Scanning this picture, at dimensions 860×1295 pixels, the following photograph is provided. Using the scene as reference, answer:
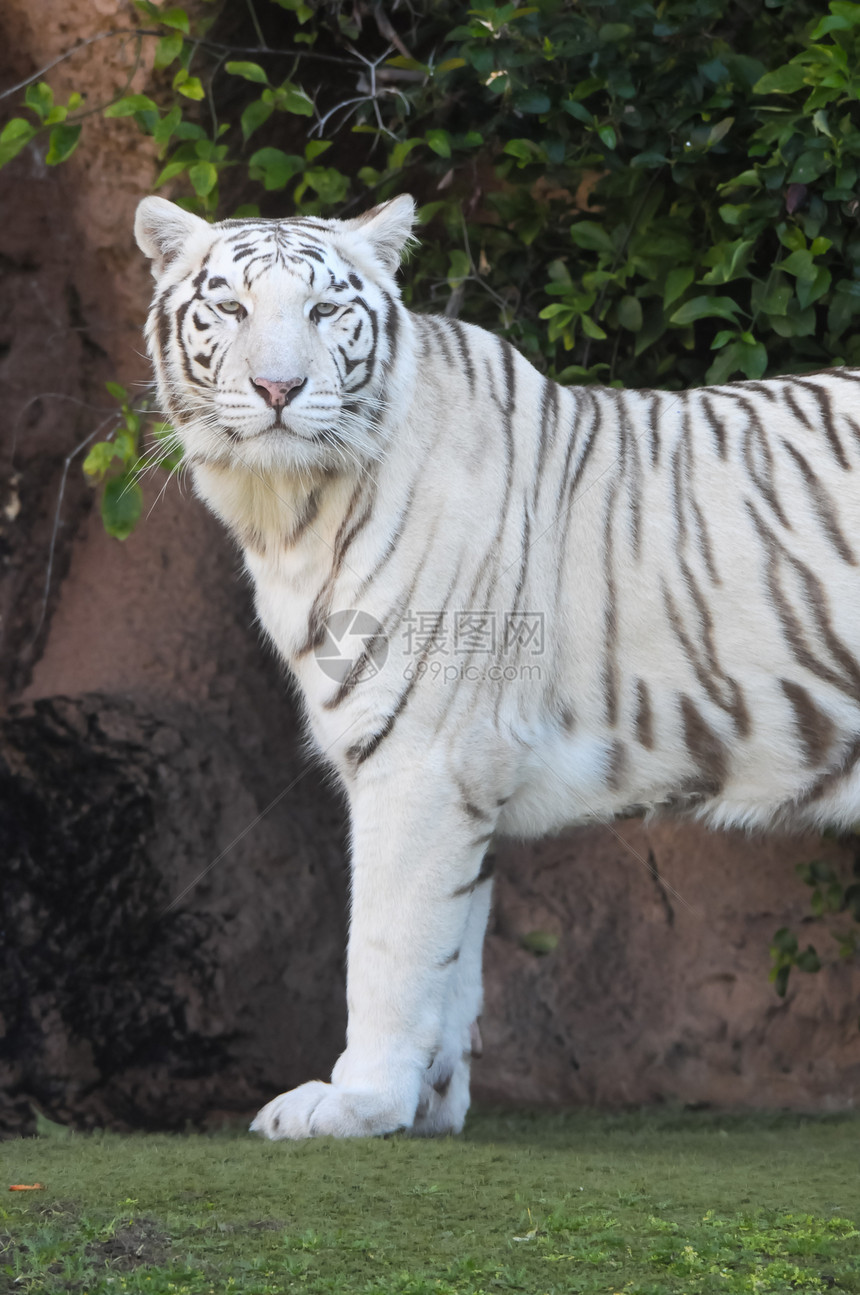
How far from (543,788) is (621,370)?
4.04 ft

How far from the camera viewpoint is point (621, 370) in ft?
Answer: 11.3

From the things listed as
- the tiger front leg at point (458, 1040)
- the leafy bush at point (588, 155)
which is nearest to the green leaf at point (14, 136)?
the leafy bush at point (588, 155)

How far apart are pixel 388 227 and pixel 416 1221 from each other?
1.77 meters

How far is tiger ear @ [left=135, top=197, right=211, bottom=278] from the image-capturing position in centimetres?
267

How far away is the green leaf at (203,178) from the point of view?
9.97 feet

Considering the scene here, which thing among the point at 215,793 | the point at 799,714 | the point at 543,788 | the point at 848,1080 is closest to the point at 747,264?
the point at 799,714

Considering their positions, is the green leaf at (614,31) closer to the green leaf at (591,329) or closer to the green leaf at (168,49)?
the green leaf at (591,329)

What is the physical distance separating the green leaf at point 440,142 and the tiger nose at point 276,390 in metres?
0.96

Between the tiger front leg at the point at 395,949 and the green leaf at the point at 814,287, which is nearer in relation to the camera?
the tiger front leg at the point at 395,949

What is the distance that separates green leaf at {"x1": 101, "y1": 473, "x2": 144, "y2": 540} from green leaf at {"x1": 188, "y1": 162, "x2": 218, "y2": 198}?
24.6 inches

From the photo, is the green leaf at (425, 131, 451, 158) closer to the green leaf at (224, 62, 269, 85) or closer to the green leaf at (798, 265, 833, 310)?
the green leaf at (224, 62, 269, 85)

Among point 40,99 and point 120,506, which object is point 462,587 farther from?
point 40,99

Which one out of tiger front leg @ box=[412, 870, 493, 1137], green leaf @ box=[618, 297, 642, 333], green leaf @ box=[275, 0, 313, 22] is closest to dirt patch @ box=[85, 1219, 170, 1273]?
tiger front leg @ box=[412, 870, 493, 1137]

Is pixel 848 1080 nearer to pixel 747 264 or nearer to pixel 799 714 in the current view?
pixel 799 714
